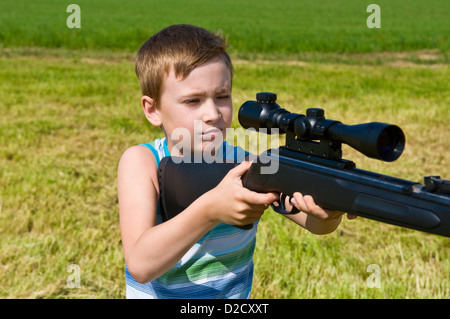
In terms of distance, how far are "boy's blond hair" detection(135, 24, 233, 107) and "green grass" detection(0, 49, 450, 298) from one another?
2.04 meters

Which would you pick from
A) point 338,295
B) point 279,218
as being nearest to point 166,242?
point 338,295

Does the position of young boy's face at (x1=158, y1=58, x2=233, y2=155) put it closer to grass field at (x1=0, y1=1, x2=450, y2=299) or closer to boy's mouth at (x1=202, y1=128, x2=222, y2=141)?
boy's mouth at (x1=202, y1=128, x2=222, y2=141)

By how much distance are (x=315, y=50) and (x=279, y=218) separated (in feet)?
64.4

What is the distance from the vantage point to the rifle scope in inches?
69.4

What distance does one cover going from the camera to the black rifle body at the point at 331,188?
1.67 meters

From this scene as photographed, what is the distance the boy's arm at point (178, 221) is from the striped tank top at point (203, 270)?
0.75 feet

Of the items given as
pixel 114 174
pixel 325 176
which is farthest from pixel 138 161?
pixel 114 174

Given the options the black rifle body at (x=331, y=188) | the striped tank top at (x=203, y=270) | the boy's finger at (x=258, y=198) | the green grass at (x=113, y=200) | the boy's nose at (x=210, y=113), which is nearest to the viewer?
the black rifle body at (x=331, y=188)

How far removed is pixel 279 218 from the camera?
16.9 feet

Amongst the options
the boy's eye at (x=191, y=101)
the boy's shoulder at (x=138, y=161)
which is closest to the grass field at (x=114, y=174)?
the boy's shoulder at (x=138, y=161)

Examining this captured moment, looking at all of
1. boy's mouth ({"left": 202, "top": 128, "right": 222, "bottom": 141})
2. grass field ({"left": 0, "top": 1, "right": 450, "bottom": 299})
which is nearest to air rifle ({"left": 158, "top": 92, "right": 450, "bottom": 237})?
boy's mouth ({"left": 202, "top": 128, "right": 222, "bottom": 141})

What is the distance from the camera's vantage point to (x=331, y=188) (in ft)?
6.26

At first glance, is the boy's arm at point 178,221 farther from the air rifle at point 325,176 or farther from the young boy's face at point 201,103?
the young boy's face at point 201,103

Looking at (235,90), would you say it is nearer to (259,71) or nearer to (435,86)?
(259,71)
